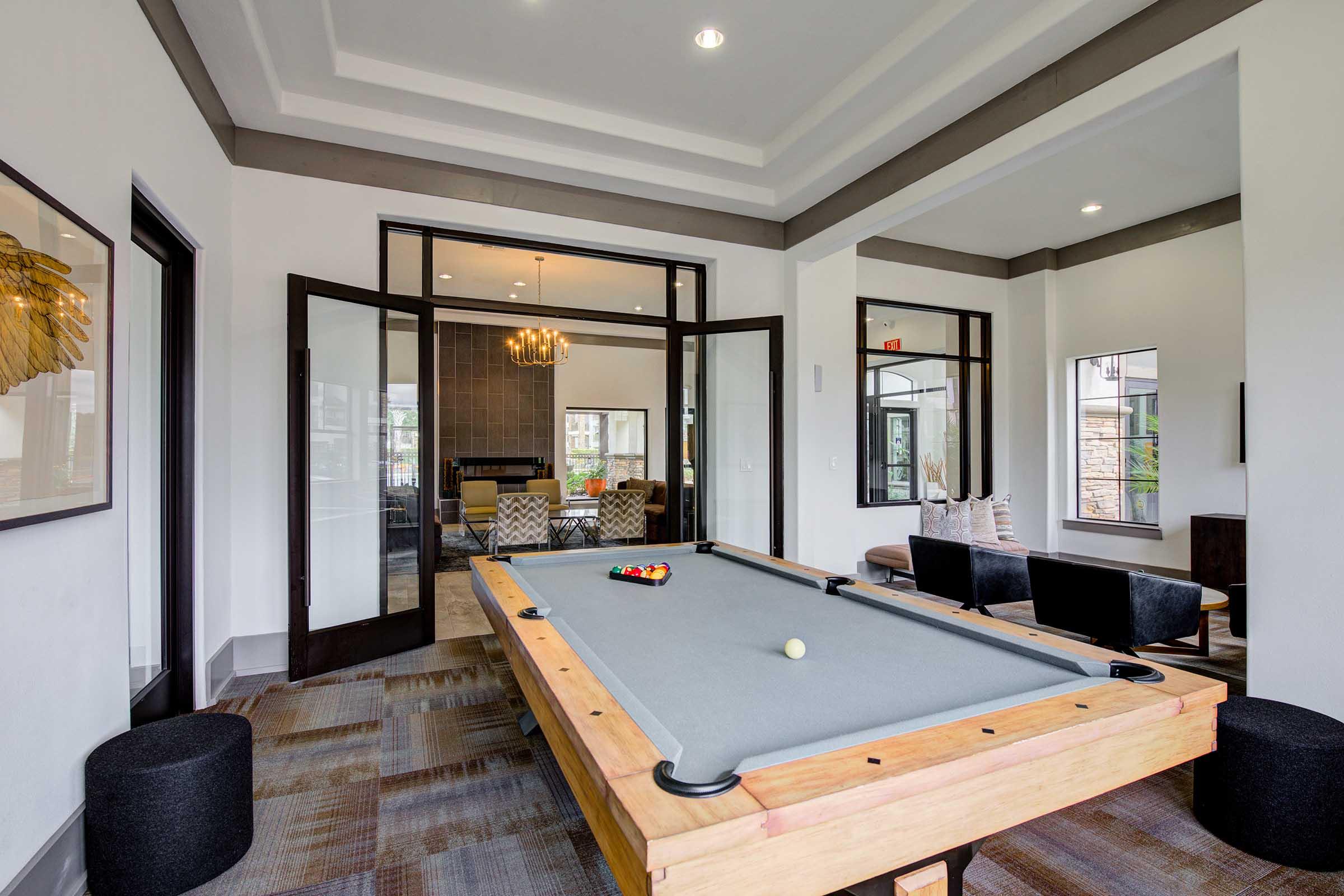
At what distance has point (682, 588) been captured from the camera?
2588 mm

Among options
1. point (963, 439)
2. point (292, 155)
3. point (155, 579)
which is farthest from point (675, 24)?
point (963, 439)

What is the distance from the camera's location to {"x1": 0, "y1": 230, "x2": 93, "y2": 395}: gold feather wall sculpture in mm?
1519

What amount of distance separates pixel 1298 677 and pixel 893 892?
2096mm

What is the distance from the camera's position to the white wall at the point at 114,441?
1.60 metres

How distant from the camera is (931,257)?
6.48 meters

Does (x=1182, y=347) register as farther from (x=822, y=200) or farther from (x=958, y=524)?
(x=822, y=200)

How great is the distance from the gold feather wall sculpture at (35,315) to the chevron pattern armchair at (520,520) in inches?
203

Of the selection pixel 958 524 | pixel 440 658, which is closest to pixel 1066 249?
pixel 958 524

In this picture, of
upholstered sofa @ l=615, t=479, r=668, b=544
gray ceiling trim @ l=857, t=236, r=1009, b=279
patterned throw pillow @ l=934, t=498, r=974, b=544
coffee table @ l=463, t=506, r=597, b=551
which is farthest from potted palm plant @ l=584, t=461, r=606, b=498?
gray ceiling trim @ l=857, t=236, r=1009, b=279

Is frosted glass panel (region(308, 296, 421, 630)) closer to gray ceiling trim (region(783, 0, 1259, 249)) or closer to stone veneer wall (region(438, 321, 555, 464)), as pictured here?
gray ceiling trim (region(783, 0, 1259, 249))

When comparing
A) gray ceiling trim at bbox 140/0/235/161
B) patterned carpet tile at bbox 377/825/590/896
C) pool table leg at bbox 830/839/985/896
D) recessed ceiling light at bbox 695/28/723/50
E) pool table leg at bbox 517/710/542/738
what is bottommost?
patterned carpet tile at bbox 377/825/590/896

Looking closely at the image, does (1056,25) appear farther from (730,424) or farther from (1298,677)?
(730,424)

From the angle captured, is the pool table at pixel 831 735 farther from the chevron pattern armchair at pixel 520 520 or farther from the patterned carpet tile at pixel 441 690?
the chevron pattern armchair at pixel 520 520

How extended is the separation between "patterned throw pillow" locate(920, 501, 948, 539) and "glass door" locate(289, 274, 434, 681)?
4.46m
